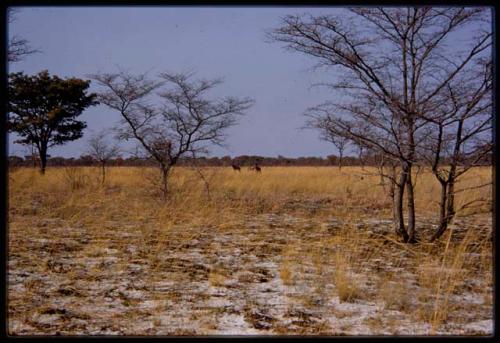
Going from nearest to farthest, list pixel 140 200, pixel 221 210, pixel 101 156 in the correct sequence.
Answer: pixel 221 210
pixel 140 200
pixel 101 156

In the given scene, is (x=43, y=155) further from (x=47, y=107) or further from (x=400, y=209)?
(x=400, y=209)

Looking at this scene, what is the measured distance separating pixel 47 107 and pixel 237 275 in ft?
63.6

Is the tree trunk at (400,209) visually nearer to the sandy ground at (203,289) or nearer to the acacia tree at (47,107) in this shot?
the sandy ground at (203,289)

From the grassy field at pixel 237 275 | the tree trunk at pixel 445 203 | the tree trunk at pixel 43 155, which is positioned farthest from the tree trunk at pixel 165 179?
the tree trunk at pixel 43 155

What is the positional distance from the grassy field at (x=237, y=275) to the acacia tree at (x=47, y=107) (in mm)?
11059

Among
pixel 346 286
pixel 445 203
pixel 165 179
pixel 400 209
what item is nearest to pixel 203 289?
pixel 346 286

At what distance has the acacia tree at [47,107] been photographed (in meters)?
18.3

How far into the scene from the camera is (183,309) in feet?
→ 12.2

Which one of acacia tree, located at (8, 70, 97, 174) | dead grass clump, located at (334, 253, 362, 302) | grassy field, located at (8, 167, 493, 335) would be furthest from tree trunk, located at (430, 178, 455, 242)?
acacia tree, located at (8, 70, 97, 174)

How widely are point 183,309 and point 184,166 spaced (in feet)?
27.6

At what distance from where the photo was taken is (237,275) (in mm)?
4746
